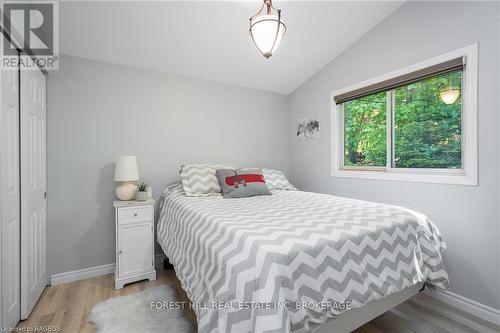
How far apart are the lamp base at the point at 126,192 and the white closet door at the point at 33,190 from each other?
1.92 feet

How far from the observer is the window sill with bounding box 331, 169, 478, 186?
1.91m

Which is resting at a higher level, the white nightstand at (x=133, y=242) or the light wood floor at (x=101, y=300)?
the white nightstand at (x=133, y=242)

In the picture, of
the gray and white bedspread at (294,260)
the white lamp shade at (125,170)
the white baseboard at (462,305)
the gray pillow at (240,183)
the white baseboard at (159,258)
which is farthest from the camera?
the white baseboard at (159,258)

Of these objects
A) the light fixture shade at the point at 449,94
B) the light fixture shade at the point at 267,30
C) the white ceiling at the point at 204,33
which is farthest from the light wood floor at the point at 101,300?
the white ceiling at the point at 204,33

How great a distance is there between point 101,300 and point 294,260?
179 cm

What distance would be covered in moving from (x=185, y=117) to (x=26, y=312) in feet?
7.07

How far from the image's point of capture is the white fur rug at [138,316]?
63.5 inches

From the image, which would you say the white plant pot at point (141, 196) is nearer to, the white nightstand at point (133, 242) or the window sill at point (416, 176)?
the white nightstand at point (133, 242)

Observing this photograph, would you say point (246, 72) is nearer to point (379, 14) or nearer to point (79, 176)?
point (379, 14)

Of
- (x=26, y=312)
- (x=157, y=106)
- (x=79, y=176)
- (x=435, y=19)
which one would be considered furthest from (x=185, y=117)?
(x=435, y=19)

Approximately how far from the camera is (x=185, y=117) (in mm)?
2881

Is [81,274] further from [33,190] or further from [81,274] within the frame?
[33,190]

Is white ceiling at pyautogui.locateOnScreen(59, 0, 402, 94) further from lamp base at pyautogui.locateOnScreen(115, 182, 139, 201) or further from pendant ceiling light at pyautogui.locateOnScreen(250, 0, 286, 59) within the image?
lamp base at pyautogui.locateOnScreen(115, 182, 139, 201)

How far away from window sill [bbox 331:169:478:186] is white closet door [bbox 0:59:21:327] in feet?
9.70
